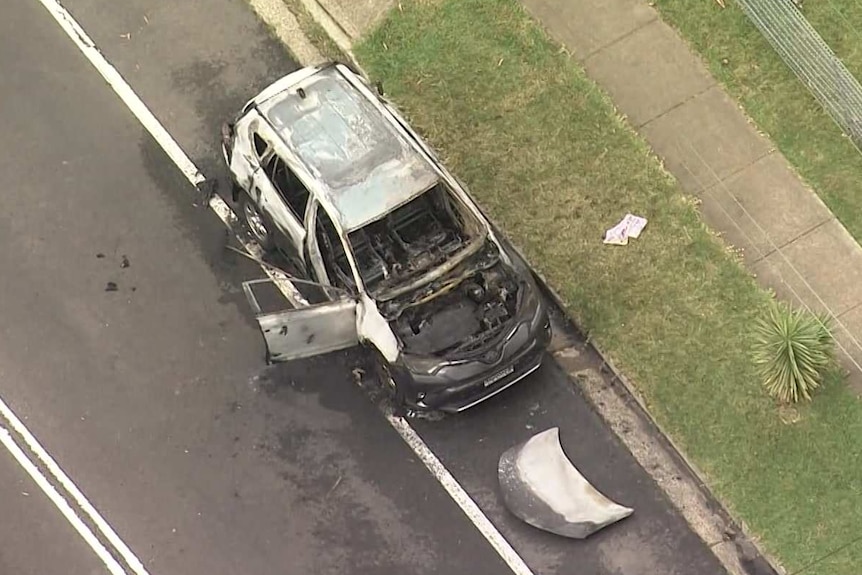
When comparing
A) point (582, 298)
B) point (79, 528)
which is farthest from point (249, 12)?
point (79, 528)

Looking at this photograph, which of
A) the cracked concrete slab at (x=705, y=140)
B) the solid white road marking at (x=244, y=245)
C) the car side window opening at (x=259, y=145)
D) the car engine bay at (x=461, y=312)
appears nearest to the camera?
the car engine bay at (x=461, y=312)

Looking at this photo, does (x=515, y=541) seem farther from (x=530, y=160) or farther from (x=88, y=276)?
(x=88, y=276)

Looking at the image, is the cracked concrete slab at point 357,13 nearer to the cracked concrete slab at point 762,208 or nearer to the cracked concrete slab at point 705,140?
the cracked concrete slab at point 705,140

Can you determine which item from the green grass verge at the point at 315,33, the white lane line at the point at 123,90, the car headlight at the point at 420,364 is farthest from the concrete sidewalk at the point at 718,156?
the white lane line at the point at 123,90

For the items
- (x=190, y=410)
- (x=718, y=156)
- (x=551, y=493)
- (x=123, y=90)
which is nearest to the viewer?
(x=551, y=493)

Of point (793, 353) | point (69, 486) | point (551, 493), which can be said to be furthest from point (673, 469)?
point (69, 486)

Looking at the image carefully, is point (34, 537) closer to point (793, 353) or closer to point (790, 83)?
point (793, 353)
